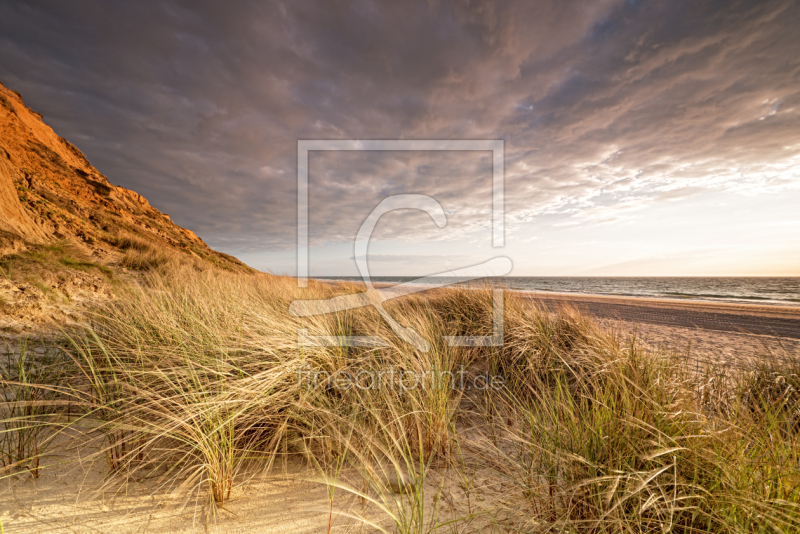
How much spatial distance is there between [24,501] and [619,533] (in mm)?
3348

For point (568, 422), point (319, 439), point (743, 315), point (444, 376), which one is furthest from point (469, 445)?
point (743, 315)

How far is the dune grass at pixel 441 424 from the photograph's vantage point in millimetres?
1510

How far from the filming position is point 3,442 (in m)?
2.11

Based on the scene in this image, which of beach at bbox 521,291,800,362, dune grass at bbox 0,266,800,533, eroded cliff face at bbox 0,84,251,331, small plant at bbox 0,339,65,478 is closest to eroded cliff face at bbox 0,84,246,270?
eroded cliff face at bbox 0,84,251,331

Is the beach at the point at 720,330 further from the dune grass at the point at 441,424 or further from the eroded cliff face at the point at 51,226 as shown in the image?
the eroded cliff face at the point at 51,226

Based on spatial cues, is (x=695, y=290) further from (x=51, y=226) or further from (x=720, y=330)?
(x=51, y=226)

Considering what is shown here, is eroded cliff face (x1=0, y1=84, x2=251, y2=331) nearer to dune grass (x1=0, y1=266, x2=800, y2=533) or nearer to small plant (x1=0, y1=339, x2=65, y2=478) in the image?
dune grass (x1=0, y1=266, x2=800, y2=533)

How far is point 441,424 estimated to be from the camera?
97.0 inches

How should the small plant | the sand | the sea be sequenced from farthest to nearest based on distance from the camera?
1. the sea
2. the small plant
3. the sand

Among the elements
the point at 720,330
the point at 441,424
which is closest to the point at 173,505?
the point at 441,424

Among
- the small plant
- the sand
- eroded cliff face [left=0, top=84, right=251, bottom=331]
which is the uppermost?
eroded cliff face [left=0, top=84, right=251, bottom=331]

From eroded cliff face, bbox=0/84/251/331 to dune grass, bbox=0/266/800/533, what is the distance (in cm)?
139

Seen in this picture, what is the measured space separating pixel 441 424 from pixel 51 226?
40.4ft

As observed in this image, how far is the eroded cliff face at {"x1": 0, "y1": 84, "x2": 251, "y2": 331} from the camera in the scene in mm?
4664
